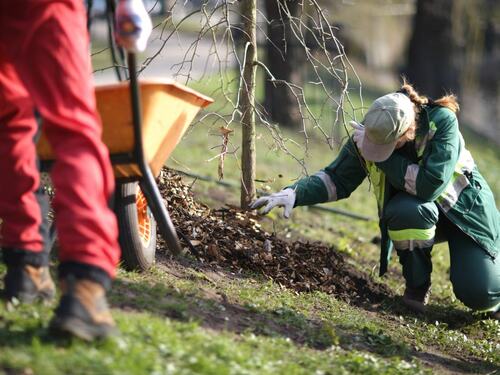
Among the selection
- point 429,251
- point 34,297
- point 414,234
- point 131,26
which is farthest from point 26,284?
point 429,251

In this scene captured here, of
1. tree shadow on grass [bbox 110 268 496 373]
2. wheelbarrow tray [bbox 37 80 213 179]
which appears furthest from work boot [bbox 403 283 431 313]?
wheelbarrow tray [bbox 37 80 213 179]

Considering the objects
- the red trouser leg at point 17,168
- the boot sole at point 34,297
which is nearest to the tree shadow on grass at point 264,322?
the boot sole at point 34,297

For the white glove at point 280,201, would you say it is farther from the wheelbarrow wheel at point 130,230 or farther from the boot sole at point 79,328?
the boot sole at point 79,328

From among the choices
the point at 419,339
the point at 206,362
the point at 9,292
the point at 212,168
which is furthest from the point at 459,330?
the point at 212,168

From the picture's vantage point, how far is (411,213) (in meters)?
5.21

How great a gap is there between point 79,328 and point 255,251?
97.9 inches

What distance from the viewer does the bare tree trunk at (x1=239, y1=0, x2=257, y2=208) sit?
5.54m

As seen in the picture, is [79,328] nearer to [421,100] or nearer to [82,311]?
[82,311]

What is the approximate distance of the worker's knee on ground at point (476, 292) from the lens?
536 cm

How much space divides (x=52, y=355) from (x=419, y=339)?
2.44 metres

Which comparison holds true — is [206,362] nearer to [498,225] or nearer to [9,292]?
[9,292]

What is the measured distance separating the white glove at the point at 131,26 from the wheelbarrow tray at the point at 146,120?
0.36 m

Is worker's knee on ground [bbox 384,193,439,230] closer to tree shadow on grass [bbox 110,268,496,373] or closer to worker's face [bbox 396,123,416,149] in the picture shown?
worker's face [bbox 396,123,416,149]

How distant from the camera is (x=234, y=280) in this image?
5016mm
